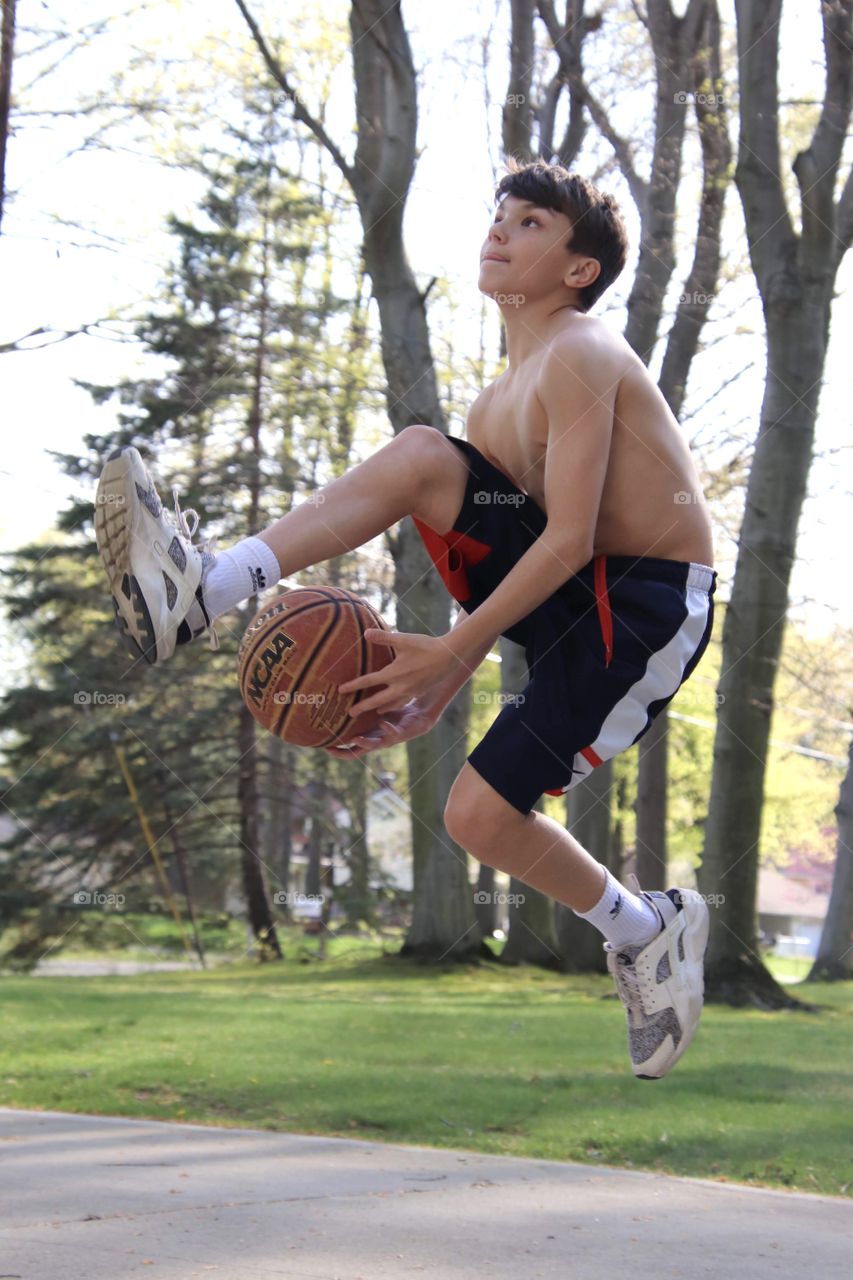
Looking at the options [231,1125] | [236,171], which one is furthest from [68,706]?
[231,1125]

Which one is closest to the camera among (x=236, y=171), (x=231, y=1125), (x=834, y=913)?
(x=231, y=1125)

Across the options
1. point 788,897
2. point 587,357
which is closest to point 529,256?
point 587,357

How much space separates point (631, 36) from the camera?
1466 centimetres

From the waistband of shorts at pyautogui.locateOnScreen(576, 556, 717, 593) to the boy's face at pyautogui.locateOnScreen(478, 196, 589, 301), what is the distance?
76 cm

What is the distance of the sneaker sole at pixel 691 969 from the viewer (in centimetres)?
394

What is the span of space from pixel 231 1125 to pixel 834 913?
1348cm

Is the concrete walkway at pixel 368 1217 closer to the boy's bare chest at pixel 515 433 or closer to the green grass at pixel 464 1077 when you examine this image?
the green grass at pixel 464 1077

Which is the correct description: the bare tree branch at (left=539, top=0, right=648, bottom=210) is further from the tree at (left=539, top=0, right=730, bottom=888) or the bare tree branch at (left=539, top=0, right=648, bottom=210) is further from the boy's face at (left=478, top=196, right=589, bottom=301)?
the boy's face at (left=478, top=196, right=589, bottom=301)

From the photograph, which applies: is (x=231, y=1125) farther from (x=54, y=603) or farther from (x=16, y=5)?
(x=54, y=603)

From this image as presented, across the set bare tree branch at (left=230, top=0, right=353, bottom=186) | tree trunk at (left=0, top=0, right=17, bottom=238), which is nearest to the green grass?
tree trunk at (left=0, top=0, right=17, bottom=238)

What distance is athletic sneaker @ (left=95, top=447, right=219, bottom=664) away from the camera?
3.44 metres

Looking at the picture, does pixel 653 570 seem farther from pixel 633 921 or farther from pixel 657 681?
pixel 633 921

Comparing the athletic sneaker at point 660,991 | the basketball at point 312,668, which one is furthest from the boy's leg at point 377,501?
the athletic sneaker at point 660,991

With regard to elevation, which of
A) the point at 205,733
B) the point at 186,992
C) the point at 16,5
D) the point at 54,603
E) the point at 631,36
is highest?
the point at 631,36
